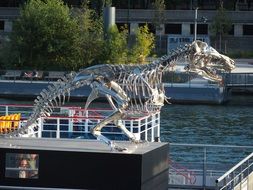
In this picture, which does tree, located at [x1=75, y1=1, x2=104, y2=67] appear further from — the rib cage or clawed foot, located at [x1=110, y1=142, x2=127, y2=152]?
clawed foot, located at [x1=110, y1=142, x2=127, y2=152]

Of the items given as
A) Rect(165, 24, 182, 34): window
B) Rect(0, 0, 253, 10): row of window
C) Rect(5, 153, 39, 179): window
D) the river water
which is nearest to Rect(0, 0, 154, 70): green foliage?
the river water

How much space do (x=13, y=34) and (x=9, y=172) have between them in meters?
64.6

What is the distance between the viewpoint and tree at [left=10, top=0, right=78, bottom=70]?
78.4 metres

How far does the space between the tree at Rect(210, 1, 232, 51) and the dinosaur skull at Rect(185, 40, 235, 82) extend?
74.4 m

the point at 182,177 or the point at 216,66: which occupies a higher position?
the point at 216,66

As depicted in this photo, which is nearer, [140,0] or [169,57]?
[169,57]

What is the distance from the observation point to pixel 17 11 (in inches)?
4058

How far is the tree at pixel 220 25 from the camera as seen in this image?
9331cm

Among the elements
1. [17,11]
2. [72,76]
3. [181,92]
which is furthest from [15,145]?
[17,11]

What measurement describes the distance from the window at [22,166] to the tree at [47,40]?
5962 cm

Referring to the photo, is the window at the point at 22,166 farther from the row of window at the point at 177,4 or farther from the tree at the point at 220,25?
the row of window at the point at 177,4

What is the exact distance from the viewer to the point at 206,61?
1927 centimetres

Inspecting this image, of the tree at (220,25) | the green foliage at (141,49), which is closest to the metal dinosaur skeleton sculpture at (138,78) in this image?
the green foliage at (141,49)

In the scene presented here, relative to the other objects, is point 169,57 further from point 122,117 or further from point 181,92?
point 181,92
